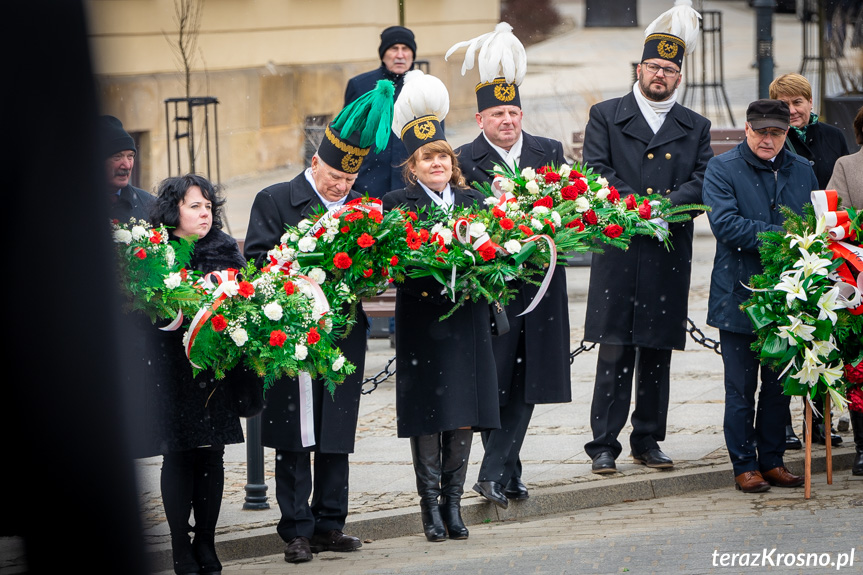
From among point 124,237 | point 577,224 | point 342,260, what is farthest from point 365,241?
point 577,224

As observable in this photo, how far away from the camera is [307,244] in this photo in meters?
5.67

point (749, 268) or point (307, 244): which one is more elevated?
point (307, 244)

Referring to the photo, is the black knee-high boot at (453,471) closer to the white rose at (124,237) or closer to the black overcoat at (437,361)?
the black overcoat at (437,361)

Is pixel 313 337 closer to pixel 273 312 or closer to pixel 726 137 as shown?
pixel 273 312

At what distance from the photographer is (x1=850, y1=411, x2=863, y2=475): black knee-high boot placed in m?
7.33

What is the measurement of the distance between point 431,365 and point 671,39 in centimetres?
255

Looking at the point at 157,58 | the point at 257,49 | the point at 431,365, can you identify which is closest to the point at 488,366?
the point at 431,365

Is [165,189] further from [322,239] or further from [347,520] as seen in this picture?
[347,520]

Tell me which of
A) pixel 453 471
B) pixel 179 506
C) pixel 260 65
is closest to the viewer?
pixel 179 506

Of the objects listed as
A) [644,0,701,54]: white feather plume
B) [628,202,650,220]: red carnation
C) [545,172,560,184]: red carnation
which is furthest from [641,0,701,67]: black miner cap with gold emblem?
[545,172,560,184]: red carnation

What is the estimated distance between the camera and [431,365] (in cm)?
622

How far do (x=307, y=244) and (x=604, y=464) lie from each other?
2.46 meters

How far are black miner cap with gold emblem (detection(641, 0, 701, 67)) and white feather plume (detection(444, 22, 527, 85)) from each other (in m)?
0.75

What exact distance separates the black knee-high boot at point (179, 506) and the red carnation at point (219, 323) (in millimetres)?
687
